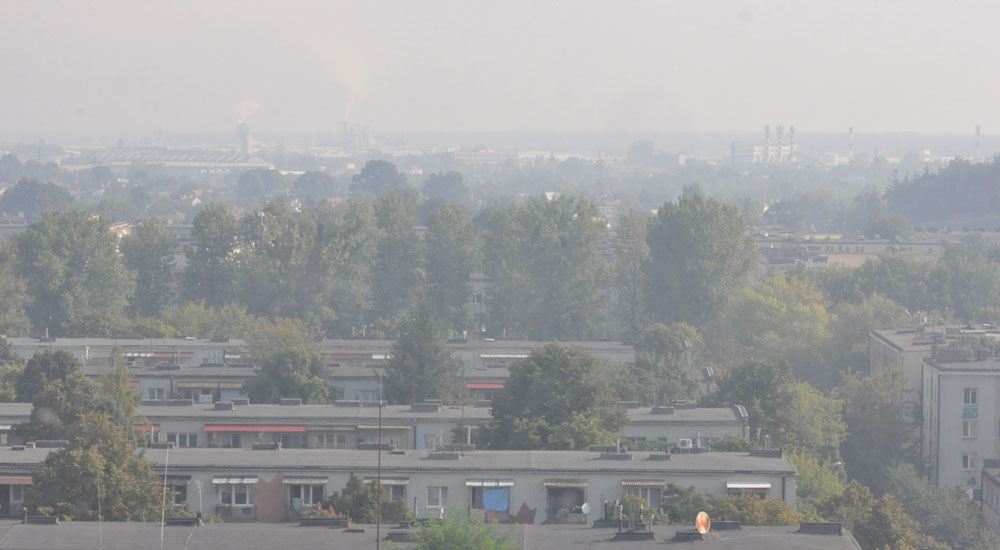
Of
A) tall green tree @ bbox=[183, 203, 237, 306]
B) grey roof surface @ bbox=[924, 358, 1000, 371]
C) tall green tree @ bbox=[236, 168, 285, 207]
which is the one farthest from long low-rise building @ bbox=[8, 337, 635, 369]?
tall green tree @ bbox=[236, 168, 285, 207]

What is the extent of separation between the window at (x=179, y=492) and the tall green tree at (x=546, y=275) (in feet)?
66.7

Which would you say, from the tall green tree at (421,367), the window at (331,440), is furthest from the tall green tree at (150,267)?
the window at (331,440)

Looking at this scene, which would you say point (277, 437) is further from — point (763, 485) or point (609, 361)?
point (609, 361)

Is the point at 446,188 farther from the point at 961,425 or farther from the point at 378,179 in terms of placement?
the point at 961,425

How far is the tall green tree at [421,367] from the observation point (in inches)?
858

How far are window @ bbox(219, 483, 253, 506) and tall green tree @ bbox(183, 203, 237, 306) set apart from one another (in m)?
22.3

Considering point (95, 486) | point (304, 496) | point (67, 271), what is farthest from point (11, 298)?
point (95, 486)

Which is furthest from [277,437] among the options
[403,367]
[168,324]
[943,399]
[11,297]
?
[11,297]

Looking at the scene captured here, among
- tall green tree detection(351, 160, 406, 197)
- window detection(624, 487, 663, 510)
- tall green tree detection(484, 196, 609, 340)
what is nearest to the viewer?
window detection(624, 487, 663, 510)

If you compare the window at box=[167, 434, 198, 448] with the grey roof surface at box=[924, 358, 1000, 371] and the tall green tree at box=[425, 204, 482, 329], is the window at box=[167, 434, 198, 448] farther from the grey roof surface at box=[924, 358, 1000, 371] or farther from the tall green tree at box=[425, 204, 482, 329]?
the tall green tree at box=[425, 204, 482, 329]

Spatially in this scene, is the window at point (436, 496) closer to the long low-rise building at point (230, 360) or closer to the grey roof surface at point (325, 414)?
the grey roof surface at point (325, 414)

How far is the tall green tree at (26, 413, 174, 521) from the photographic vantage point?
41.7 ft

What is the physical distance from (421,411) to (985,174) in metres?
53.9

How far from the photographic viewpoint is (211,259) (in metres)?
37.1
